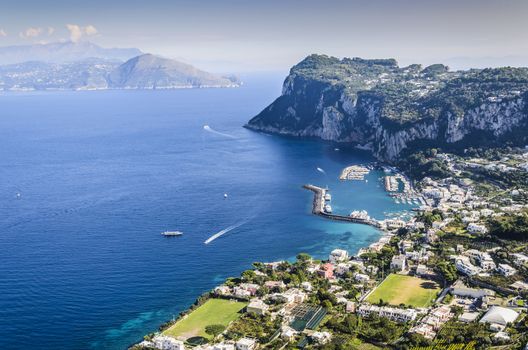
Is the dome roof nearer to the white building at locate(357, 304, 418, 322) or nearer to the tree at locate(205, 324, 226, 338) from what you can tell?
the white building at locate(357, 304, 418, 322)

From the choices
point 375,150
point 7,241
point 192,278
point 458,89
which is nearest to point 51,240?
point 7,241

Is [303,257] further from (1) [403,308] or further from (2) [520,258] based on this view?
(2) [520,258]

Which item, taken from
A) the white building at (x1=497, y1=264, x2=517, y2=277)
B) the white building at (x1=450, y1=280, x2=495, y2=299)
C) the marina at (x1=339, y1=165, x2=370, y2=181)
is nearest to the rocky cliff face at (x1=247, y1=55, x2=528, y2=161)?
the marina at (x1=339, y1=165, x2=370, y2=181)

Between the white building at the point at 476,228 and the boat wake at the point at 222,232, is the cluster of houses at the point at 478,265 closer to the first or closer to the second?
the white building at the point at 476,228

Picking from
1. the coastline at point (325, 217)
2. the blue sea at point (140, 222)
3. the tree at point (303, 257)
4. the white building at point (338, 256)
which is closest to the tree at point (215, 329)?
the coastline at point (325, 217)

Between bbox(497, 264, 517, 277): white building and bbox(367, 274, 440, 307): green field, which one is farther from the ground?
bbox(497, 264, 517, 277): white building

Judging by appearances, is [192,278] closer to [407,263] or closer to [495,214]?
[407,263]

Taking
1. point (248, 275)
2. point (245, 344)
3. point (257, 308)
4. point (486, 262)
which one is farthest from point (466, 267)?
point (245, 344)
